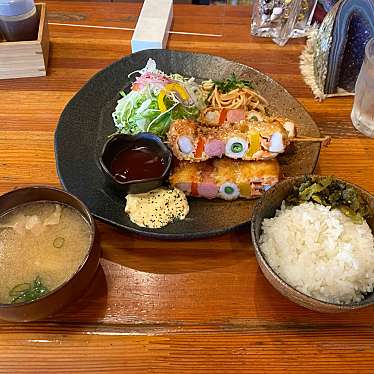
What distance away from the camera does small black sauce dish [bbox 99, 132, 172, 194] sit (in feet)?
5.49

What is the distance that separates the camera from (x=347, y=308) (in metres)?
1.29

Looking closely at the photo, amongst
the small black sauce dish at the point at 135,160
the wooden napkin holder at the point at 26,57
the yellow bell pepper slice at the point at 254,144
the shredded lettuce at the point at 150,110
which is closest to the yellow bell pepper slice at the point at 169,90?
the shredded lettuce at the point at 150,110

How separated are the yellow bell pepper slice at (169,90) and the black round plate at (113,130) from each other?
24cm

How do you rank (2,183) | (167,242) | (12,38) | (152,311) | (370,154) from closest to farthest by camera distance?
(152,311) < (167,242) < (2,183) < (370,154) < (12,38)

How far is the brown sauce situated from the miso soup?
278 mm

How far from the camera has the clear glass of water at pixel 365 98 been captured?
6.51 ft

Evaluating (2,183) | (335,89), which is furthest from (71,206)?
(335,89)

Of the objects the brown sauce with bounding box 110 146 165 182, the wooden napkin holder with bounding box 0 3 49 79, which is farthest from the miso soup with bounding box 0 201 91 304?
the wooden napkin holder with bounding box 0 3 49 79

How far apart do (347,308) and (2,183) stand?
1325 millimetres

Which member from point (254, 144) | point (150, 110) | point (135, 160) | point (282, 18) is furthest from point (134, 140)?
point (282, 18)

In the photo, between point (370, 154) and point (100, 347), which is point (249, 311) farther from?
point (370, 154)

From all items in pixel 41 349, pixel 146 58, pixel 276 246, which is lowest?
pixel 41 349

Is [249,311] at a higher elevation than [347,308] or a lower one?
lower

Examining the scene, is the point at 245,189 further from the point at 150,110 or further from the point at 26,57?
the point at 26,57
